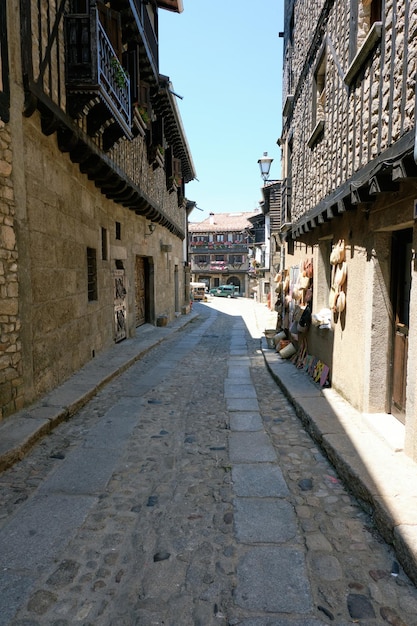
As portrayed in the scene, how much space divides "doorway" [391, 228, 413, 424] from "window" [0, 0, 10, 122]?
4274mm

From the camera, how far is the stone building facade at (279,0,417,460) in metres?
3.26

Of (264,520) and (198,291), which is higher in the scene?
(198,291)

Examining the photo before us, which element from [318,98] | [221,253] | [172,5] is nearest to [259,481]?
[318,98]

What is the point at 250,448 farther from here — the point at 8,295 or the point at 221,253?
the point at 221,253

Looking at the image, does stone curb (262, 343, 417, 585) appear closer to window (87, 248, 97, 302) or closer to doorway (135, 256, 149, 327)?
window (87, 248, 97, 302)

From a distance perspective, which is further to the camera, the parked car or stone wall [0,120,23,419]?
the parked car

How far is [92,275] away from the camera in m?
7.91

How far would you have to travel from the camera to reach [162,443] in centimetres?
416

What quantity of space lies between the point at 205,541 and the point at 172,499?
0.57 meters

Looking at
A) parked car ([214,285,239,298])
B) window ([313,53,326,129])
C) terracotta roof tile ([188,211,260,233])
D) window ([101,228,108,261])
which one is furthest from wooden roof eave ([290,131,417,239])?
terracotta roof tile ([188,211,260,233])

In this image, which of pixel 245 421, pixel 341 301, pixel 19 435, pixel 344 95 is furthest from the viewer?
pixel 341 301

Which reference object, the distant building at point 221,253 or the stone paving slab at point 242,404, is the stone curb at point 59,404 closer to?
the stone paving slab at point 242,404

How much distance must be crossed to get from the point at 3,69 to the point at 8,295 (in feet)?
7.75

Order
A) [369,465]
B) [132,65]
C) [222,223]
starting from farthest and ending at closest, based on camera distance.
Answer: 1. [222,223]
2. [132,65]
3. [369,465]
